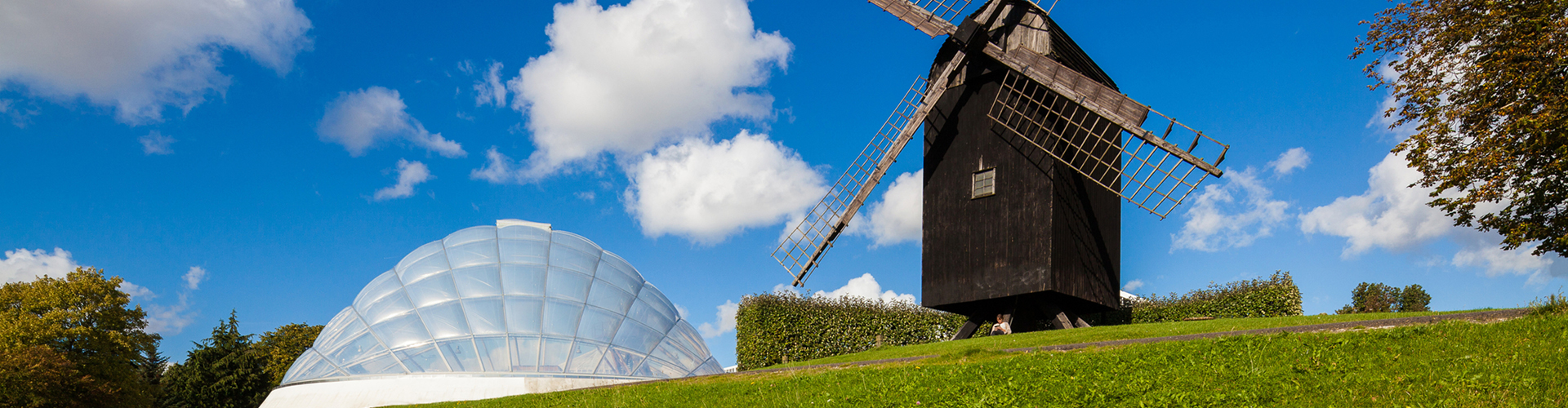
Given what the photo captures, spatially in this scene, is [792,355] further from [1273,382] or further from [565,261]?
[1273,382]

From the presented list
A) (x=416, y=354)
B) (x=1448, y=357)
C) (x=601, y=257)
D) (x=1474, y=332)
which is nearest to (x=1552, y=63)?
(x=1474, y=332)

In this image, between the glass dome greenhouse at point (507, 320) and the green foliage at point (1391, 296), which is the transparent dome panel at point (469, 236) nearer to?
the glass dome greenhouse at point (507, 320)

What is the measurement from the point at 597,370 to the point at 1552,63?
19649mm

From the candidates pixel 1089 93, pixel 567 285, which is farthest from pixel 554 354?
pixel 1089 93

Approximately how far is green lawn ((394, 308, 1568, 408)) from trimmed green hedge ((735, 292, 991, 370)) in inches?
466

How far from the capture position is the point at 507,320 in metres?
20.8

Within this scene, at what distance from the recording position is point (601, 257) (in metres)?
24.5

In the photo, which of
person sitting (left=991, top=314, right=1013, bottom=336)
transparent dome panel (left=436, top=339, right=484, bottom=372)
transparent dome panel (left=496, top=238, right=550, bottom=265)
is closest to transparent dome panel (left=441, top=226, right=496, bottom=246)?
transparent dome panel (left=496, top=238, right=550, bottom=265)

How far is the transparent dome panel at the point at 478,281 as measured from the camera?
21688 millimetres

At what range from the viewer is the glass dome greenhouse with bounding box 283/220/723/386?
20219 millimetres

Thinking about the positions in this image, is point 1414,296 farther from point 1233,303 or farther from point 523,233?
point 523,233

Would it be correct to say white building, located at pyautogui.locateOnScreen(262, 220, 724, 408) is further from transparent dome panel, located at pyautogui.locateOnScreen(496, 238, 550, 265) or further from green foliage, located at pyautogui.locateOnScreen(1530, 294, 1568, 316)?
green foliage, located at pyautogui.locateOnScreen(1530, 294, 1568, 316)

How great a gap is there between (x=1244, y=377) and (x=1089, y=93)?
1170 cm

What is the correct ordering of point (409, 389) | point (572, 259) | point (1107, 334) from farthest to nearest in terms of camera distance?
point (572, 259) < point (409, 389) < point (1107, 334)
